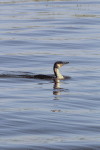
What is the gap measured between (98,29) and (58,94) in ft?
55.9

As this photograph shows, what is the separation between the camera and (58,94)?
14.4 m

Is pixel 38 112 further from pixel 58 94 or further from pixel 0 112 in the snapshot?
pixel 58 94

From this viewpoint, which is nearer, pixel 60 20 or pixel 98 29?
pixel 98 29

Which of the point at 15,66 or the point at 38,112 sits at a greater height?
the point at 15,66

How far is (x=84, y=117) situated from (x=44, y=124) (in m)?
1.28

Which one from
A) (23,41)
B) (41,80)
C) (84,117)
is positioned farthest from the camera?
(23,41)

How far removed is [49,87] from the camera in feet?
52.2

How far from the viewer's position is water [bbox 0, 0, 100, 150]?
9703 millimetres

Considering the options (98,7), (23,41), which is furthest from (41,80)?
(98,7)

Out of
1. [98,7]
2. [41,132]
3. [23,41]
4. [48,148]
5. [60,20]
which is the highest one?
[98,7]

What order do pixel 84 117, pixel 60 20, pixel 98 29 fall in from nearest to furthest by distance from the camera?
pixel 84 117, pixel 98 29, pixel 60 20

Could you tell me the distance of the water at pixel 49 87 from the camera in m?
9.70

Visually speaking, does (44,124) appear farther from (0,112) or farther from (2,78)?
(2,78)

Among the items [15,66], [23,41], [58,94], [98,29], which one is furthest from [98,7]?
[58,94]
